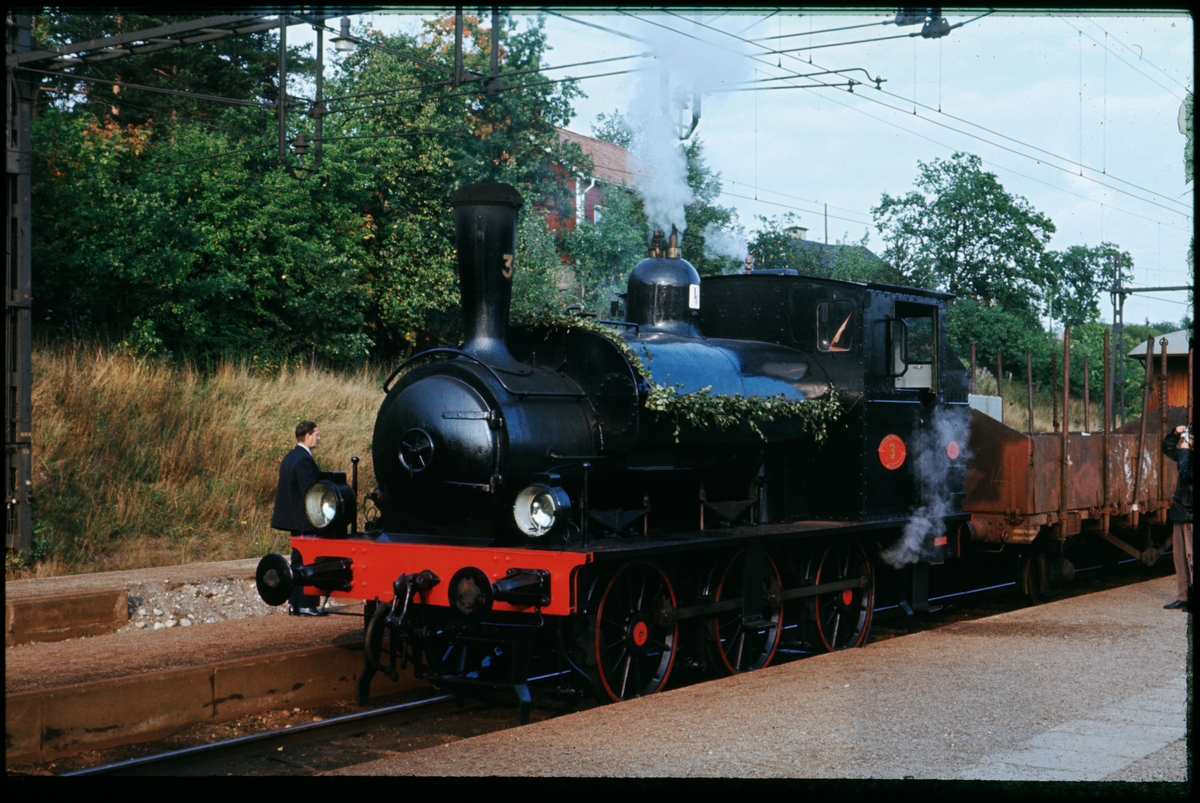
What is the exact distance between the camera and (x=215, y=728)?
22.6 feet

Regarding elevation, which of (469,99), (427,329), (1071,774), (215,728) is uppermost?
(469,99)

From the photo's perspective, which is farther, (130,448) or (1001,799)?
(130,448)

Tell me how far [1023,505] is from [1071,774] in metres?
6.62

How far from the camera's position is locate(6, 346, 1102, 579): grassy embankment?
1116cm

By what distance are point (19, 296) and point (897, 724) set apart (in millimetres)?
8071

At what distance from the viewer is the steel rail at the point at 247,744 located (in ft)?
18.8

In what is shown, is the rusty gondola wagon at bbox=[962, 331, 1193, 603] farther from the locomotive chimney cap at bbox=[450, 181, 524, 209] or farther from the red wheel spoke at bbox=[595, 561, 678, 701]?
the locomotive chimney cap at bbox=[450, 181, 524, 209]

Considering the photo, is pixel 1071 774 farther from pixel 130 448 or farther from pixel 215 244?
pixel 215 244

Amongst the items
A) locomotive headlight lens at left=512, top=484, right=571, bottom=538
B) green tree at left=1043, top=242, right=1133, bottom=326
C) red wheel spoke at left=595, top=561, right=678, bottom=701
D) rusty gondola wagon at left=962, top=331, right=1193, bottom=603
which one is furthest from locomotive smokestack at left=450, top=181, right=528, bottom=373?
green tree at left=1043, top=242, right=1133, bottom=326

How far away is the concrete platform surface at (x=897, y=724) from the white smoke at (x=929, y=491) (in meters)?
1.74

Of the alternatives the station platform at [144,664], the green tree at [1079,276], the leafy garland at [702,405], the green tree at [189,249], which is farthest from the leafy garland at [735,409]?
the green tree at [1079,276]

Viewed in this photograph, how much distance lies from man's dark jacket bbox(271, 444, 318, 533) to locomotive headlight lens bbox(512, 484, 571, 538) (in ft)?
6.92

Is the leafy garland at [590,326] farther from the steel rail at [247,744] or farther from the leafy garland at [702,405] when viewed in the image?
the steel rail at [247,744]

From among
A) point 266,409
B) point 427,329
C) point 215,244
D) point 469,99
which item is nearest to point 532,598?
point 266,409
